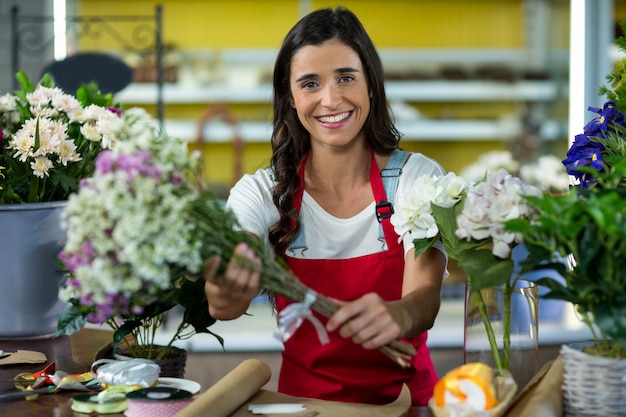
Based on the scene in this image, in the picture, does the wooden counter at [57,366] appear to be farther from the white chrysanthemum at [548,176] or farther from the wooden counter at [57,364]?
the white chrysanthemum at [548,176]

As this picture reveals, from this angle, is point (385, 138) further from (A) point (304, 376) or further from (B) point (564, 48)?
(B) point (564, 48)

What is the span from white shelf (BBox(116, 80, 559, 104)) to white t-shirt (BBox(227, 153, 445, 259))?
4068 millimetres

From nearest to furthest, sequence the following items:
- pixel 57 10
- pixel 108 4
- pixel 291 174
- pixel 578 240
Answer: pixel 578 240 → pixel 291 174 → pixel 57 10 → pixel 108 4

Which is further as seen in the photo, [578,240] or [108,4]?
[108,4]

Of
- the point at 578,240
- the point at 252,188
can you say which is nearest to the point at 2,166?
the point at 252,188

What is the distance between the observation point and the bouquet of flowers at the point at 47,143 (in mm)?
1902

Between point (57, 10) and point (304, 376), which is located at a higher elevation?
point (57, 10)

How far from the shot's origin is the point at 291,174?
210cm

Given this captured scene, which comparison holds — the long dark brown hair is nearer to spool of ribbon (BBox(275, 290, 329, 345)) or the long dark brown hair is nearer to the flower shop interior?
spool of ribbon (BBox(275, 290, 329, 345))

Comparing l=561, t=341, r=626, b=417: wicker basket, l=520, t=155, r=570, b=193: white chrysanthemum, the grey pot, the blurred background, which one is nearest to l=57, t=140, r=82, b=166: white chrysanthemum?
the grey pot

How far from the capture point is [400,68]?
6320 millimetres

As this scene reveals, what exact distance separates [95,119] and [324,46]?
0.56 m

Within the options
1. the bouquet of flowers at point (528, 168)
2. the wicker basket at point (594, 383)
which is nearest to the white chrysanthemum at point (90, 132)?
the wicker basket at point (594, 383)

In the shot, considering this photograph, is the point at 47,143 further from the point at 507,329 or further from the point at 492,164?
the point at 492,164
